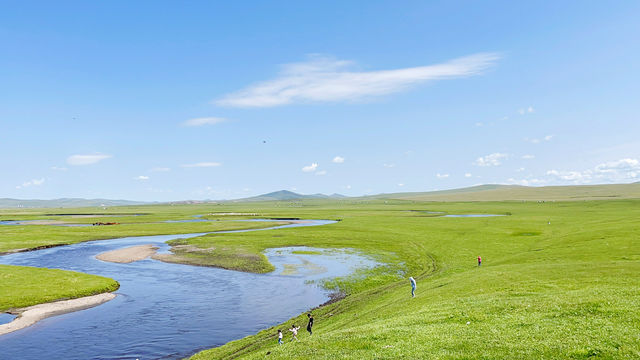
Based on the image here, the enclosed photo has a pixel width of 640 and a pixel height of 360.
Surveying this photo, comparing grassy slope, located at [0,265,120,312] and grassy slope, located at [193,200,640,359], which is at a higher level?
grassy slope, located at [193,200,640,359]

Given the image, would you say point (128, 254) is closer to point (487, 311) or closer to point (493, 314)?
point (487, 311)

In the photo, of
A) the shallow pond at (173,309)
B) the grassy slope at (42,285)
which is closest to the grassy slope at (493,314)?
the shallow pond at (173,309)

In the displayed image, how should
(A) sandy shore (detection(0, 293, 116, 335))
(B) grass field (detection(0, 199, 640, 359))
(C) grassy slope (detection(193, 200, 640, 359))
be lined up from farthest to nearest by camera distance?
(A) sandy shore (detection(0, 293, 116, 335)), (B) grass field (detection(0, 199, 640, 359)), (C) grassy slope (detection(193, 200, 640, 359))

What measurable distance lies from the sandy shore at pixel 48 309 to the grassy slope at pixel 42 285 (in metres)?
2.38

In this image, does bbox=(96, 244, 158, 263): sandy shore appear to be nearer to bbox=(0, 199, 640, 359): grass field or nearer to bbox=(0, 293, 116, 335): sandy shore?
bbox=(0, 199, 640, 359): grass field

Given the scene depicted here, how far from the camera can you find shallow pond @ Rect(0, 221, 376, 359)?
4400cm

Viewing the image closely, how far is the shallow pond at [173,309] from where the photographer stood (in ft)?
144

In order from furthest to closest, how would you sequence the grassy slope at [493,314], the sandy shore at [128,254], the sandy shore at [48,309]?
the sandy shore at [128,254]
the sandy shore at [48,309]
the grassy slope at [493,314]

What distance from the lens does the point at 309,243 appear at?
11644 centimetres

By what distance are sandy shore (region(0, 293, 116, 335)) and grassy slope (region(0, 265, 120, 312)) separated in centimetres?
238

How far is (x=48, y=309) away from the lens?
Answer: 57469mm

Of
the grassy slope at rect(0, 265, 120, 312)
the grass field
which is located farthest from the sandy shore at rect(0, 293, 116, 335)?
the grass field

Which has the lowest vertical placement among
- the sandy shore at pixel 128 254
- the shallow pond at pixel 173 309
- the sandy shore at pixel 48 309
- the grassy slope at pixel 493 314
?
the shallow pond at pixel 173 309

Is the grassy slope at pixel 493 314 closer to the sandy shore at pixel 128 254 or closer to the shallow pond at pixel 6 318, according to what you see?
the shallow pond at pixel 6 318
